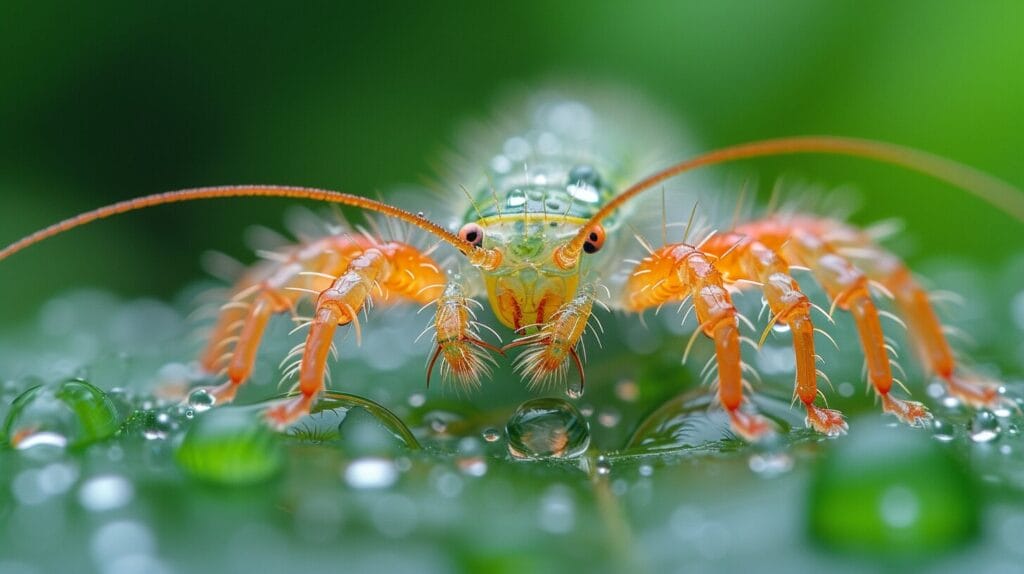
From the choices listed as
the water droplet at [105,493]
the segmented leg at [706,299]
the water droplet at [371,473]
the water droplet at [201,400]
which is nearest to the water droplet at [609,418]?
the segmented leg at [706,299]

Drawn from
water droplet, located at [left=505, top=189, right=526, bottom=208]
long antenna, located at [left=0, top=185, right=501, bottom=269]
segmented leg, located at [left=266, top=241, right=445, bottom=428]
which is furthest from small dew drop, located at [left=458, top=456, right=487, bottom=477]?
water droplet, located at [left=505, top=189, right=526, bottom=208]

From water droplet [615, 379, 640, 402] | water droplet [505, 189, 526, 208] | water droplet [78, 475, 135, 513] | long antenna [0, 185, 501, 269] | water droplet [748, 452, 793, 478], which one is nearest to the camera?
water droplet [78, 475, 135, 513]

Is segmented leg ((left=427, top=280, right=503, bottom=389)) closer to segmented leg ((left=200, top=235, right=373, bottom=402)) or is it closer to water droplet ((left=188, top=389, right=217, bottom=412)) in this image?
segmented leg ((left=200, top=235, right=373, bottom=402))

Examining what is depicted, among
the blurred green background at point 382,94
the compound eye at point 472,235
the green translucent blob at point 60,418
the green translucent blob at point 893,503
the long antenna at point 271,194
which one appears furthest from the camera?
the blurred green background at point 382,94

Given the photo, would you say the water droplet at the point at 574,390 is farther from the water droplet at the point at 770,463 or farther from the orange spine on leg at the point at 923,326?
the orange spine on leg at the point at 923,326

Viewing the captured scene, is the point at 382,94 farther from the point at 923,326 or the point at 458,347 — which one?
the point at 923,326

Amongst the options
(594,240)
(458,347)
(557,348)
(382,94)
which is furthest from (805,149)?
(382,94)
